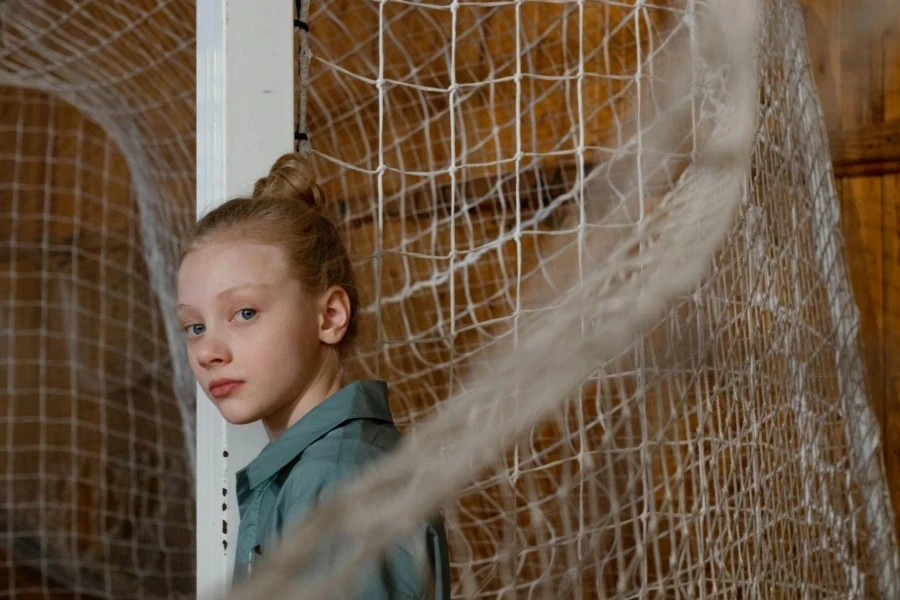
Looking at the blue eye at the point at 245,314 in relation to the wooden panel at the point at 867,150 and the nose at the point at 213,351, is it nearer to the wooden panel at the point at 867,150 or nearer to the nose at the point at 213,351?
the nose at the point at 213,351

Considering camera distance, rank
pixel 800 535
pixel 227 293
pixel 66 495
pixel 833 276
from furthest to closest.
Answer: pixel 66 495, pixel 833 276, pixel 800 535, pixel 227 293

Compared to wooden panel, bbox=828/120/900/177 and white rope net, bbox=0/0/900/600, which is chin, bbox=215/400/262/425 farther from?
wooden panel, bbox=828/120/900/177

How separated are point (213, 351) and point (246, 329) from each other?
3 cm

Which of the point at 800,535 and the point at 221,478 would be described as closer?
the point at 221,478

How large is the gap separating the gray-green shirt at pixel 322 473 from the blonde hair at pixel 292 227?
9cm

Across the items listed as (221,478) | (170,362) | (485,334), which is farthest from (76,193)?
(221,478)

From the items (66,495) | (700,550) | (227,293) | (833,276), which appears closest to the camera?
(227,293)

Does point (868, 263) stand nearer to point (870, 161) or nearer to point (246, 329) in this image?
point (870, 161)

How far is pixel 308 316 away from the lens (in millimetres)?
748

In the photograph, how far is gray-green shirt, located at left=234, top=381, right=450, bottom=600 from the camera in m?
0.64

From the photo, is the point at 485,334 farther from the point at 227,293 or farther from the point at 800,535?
the point at 227,293

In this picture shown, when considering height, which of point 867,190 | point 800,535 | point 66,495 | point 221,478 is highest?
point 867,190

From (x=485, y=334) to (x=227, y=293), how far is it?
1092mm

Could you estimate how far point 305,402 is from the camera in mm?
742
